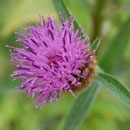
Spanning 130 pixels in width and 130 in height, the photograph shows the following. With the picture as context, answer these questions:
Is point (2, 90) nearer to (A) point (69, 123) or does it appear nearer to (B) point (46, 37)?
(A) point (69, 123)

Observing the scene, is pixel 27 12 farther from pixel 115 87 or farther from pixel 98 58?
pixel 115 87

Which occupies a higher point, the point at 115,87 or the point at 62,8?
the point at 62,8

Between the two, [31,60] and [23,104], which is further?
[23,104]

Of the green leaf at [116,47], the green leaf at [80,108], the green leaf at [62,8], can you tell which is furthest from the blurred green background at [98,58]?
the green leaf at [62,8]

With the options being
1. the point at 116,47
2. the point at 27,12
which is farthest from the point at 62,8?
the point at 27,12

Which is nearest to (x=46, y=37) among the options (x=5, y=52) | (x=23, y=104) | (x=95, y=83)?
(x=95, y=83)

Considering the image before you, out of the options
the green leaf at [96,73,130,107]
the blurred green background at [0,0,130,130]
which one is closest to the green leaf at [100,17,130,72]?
the blurred green background at [0,0,130,130]
